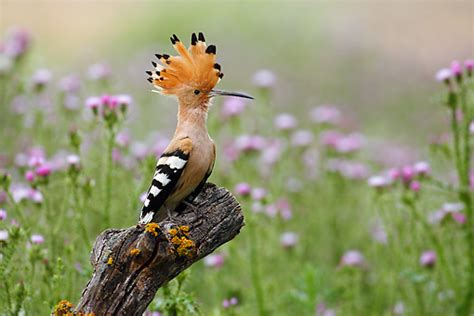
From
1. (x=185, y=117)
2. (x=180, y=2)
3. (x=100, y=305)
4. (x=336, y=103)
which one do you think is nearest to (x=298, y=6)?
(x=180, y=2)

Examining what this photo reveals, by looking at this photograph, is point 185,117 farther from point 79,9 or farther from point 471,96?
point 79,9

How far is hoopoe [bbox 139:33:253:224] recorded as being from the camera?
10.4 ft

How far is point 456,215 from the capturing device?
4922mm

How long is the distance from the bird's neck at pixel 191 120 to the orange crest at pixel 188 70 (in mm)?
89

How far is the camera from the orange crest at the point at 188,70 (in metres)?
3.26

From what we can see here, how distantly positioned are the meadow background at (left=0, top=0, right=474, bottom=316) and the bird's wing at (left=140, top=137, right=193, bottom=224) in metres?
0.35

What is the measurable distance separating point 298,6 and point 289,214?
10.1 metres

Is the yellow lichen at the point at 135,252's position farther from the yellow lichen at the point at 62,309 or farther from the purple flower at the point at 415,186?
the purple flower at the point at 415,186

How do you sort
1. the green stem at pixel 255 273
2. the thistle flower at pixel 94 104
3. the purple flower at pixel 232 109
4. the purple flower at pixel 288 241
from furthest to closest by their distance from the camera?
the purple flower at pixel 232 109 < the purple flower at pixel 288 241 < the green stem at pixel 255 273 < the thistle flower at pixel 94 104

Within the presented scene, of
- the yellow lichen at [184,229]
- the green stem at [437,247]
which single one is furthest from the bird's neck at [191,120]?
the green stem at [437,247]

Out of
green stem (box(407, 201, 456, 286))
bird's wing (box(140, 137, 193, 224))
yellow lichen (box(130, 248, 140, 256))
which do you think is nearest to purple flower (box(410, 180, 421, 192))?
green stem (box(407, 201, 456, 286))

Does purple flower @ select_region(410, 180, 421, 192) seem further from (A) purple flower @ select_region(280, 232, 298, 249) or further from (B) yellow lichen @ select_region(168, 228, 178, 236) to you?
(B) yellow lichen @ select_region(168, 228, 178, 236)

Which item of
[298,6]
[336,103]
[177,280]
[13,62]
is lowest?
[177,280]

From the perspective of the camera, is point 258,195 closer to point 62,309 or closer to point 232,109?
point 232,109
